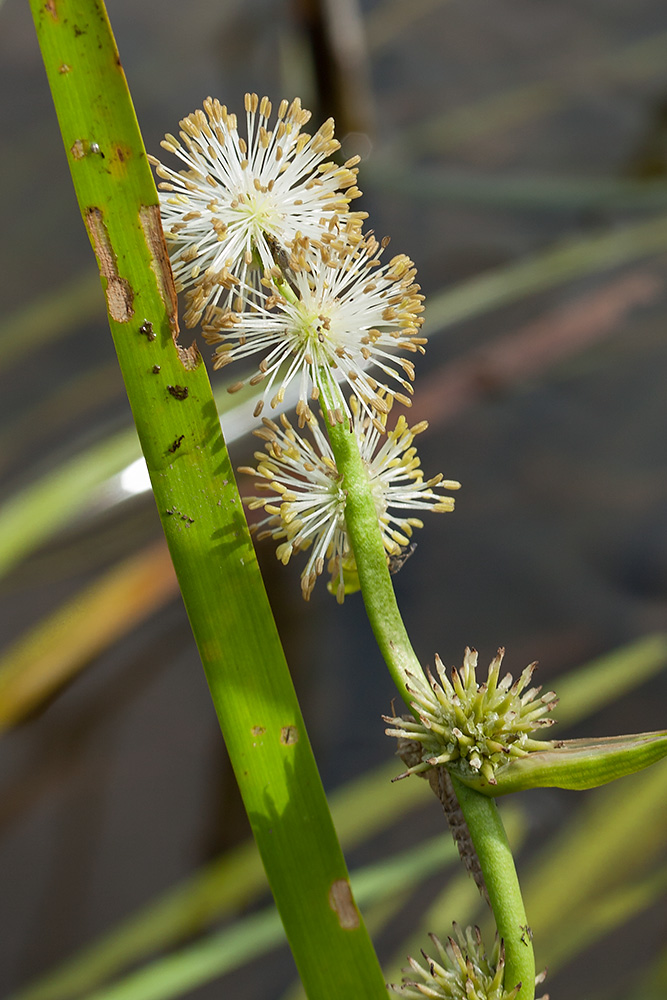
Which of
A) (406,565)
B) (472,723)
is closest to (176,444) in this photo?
(472,723)

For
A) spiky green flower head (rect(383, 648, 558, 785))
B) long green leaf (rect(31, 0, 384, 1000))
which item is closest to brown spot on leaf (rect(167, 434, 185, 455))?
long green leaf (rect(31, 0, 384, 1000))

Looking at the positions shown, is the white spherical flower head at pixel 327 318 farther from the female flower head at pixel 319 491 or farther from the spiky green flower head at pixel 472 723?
the spiky green flower head at pixel 472 723

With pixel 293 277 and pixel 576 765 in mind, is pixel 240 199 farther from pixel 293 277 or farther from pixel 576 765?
pixel 576 765

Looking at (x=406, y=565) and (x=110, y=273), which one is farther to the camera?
(x=406, y=565)

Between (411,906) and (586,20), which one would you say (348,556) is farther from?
(586,20)

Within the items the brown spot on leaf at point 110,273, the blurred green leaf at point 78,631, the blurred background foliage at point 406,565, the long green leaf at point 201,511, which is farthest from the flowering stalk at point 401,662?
the blurred green leaf at point 78,631

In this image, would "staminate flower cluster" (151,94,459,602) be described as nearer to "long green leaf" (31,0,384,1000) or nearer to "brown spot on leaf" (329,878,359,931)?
"long green leaf" (31,0,384,1000)
